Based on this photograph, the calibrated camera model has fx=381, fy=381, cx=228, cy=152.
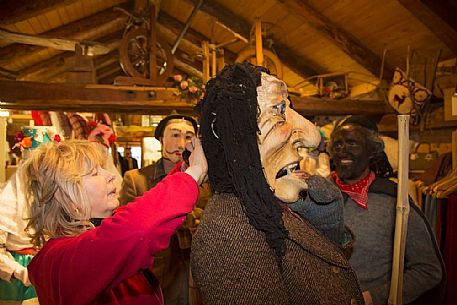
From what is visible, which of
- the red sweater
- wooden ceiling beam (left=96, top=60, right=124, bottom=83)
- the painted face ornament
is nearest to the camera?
the red sweater

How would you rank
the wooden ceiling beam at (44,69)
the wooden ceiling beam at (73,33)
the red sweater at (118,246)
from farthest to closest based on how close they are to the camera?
1. the wooden ceiling beam at (44,69)
2. the wooden ceiling beam at (73,33)
3. the red sweater at (118,246)

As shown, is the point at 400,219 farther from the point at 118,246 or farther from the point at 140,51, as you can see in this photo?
the point at 140,51

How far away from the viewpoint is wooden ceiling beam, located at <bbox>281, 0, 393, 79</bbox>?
11.8 feet

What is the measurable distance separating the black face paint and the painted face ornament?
0.96m

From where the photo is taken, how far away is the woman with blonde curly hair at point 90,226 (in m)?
0.86

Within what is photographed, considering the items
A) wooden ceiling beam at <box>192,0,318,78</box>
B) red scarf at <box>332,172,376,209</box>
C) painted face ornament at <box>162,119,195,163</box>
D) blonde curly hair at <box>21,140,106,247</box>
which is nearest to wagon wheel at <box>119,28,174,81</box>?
wooden ceiling beam at <box>192,0,318,78</box>

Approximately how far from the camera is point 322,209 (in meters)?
1.03

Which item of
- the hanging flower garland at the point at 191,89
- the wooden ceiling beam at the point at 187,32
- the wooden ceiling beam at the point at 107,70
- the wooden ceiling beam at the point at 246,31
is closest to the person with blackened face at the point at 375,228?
the hanging flower garland at the point at 191,89

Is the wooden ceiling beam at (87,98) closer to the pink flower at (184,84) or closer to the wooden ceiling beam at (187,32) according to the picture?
the pink flower at (184,84)

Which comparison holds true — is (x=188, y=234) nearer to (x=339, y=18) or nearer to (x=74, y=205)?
(x=74, y=205)

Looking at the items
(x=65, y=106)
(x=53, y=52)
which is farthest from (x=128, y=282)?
(x=53, y=52)

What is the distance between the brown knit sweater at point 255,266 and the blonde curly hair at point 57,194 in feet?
1.28

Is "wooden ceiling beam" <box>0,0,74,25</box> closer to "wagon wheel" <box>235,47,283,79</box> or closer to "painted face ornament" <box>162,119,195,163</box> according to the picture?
"wagon wheel" <box>235,47,283,79</box>

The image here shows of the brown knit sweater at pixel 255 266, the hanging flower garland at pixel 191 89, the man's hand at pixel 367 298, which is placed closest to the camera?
the brown knit sweater at pixel 255 266
